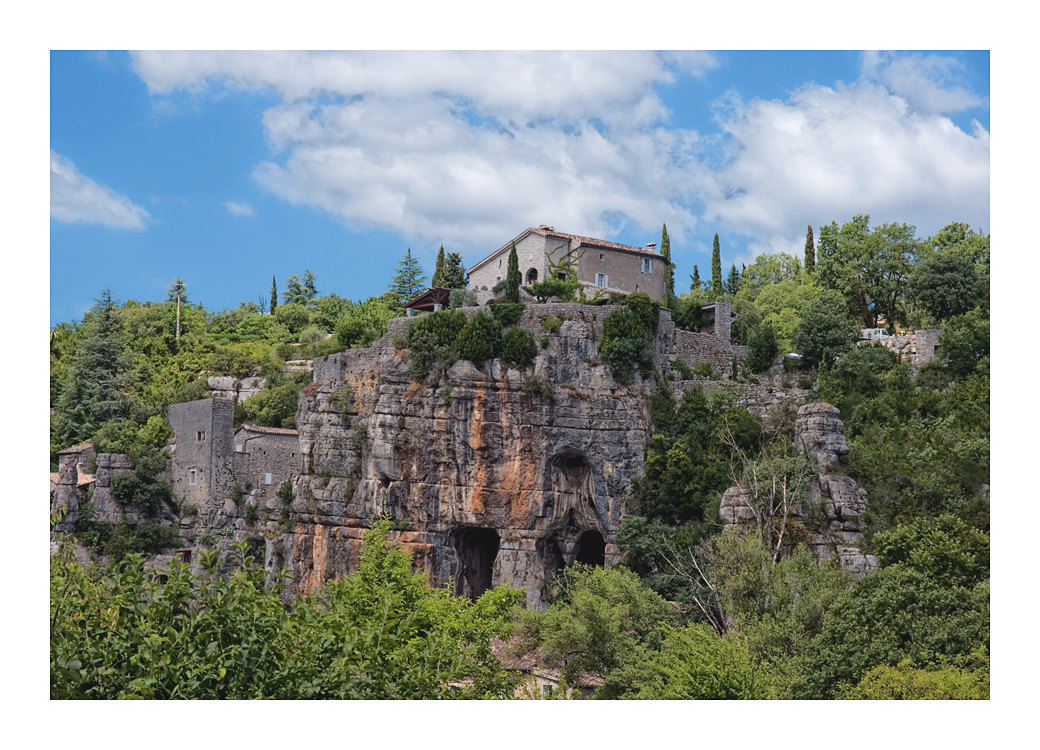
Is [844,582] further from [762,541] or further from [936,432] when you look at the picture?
[936,432]

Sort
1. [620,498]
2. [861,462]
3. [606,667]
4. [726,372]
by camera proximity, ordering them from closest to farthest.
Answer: [606,667] → [861,462] → [620,498] → [726,372]

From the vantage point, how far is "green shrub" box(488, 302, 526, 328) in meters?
41.3

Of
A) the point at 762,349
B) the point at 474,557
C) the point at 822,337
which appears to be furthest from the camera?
the point at 762,349

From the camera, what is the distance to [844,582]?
1162 inches

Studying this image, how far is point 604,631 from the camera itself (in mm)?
31625

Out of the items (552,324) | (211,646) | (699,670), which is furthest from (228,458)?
(211,646)

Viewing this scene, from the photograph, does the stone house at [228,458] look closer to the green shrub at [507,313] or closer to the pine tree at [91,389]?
the pine tree at [91,389]

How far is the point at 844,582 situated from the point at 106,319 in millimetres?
42364

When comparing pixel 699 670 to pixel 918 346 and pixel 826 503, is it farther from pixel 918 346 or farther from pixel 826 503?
pixel 918 346

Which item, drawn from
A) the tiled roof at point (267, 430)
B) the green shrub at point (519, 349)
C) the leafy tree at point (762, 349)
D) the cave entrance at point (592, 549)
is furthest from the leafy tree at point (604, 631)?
the tiled roof at point (267, 430)

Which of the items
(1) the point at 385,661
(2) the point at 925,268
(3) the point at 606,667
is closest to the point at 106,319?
(3) the point at 606,667

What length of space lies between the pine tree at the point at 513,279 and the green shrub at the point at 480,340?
2749mm

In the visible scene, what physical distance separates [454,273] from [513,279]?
640 inches

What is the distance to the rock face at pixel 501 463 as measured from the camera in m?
40.5
